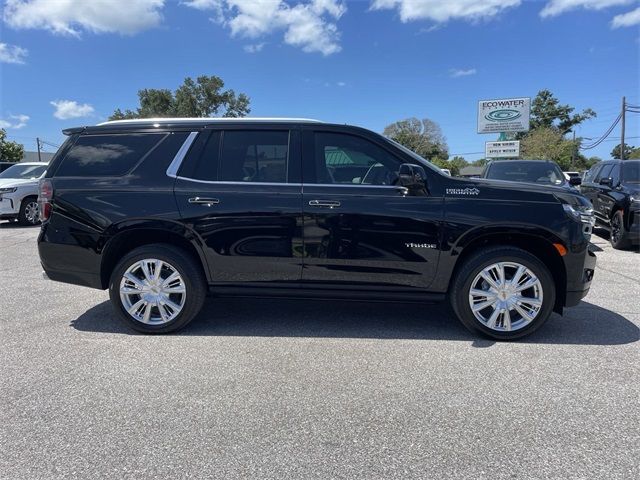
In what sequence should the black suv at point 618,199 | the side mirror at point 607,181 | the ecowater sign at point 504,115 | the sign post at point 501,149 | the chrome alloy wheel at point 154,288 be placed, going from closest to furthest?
1. the chrome alloy wheel at point 154,288
2. the black suv at point 618,199
3. the side mirror at point 607,181
4. the sign post at point 501,149
5. the ecowater sign at point 504,115

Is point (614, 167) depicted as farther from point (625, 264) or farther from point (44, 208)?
point (44, 208)

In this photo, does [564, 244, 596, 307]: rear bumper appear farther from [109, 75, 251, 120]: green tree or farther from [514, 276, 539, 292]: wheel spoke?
[109, 75, 251, 120]: green tree

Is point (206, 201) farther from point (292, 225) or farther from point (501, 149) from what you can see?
point (501, 149)

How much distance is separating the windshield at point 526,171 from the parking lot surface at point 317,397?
5800 mm

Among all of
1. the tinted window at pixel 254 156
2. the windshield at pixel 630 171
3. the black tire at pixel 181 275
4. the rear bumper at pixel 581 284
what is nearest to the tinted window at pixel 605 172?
the windshield at pixel 630 171

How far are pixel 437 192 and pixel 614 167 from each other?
7816 millimetres

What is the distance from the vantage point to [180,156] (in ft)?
14.1

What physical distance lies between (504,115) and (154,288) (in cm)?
3128

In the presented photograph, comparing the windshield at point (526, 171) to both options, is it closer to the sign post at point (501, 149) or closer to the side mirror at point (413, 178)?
the side mirror at point (413, 178)

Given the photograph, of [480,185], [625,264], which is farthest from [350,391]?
[625,264]

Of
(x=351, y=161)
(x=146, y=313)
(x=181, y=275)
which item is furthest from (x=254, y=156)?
(x=146, y=313)

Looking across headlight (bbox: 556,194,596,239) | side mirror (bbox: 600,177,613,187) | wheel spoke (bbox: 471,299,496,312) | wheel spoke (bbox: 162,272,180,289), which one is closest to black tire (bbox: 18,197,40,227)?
wheel spoke (bbox: 162,272,180,289)

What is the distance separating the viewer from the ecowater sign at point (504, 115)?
30.6 meters

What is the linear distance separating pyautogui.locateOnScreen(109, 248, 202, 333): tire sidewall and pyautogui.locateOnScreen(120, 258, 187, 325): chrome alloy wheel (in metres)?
0.03
